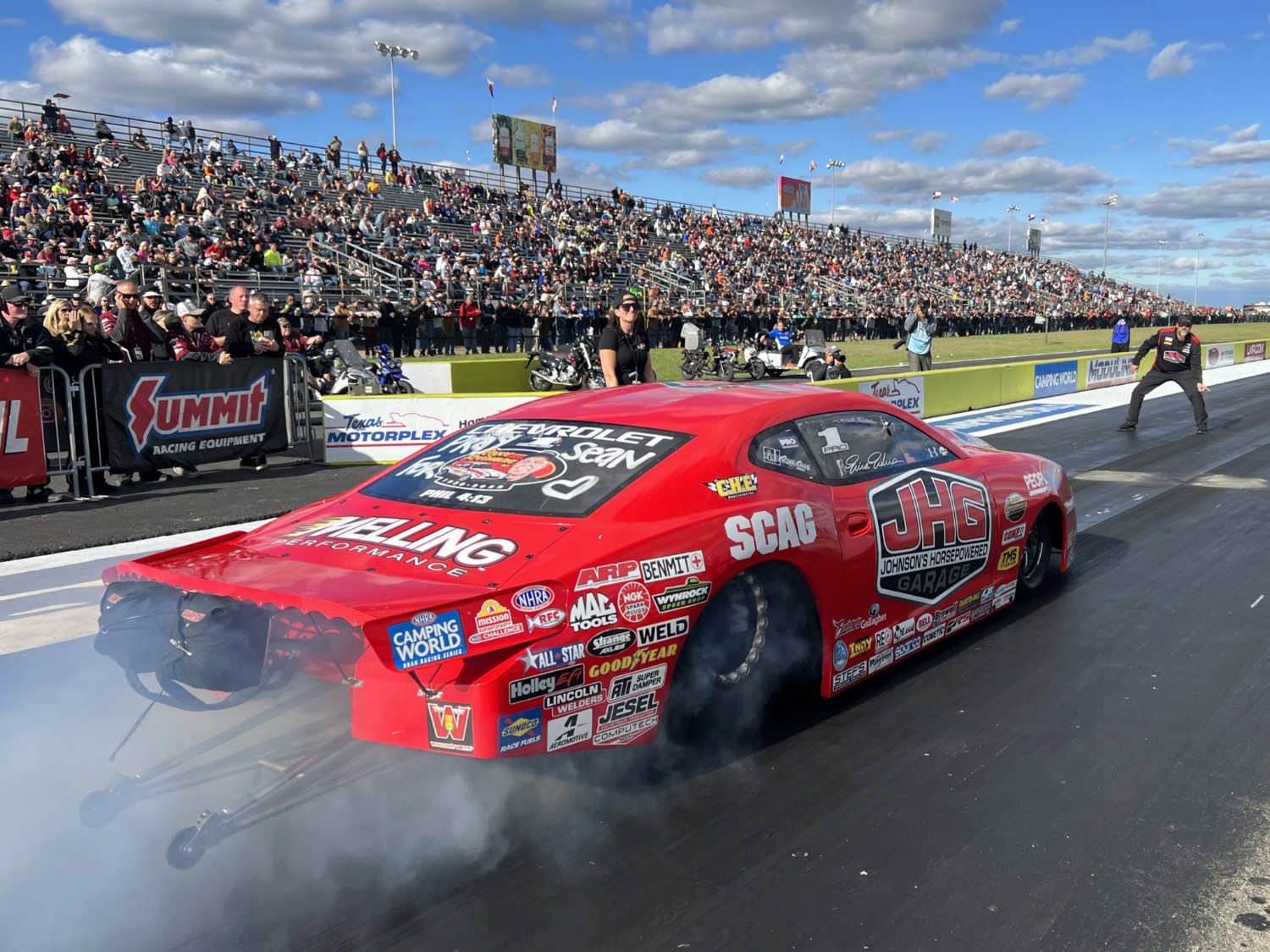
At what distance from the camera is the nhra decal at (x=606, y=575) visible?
320 cm

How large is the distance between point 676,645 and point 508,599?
26.3 inches

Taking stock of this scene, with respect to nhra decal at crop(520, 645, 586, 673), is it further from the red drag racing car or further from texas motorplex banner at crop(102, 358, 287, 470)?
texas motorplex banner at crop(102, 358, 287, 470)

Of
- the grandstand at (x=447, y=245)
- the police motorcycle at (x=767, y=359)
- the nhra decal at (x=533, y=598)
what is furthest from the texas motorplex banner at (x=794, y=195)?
the nhra decal at (x=533, y=598)

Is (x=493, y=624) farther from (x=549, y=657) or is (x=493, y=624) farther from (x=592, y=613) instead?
(x=592, y=613)

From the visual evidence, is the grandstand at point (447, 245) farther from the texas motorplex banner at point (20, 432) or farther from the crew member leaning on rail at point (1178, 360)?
the crew member leaning on rail at point (1178, 360)

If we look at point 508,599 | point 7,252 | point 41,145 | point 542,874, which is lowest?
point 542,874

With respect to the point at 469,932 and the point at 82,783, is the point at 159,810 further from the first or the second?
the point at 469,932

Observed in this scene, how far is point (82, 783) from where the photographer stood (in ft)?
11.4

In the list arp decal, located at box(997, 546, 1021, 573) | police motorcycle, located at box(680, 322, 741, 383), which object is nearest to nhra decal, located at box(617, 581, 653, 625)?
arp decal, located at box(997, 546, 1021, 573)

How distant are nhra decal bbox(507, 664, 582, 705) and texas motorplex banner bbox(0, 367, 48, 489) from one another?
25.1ft

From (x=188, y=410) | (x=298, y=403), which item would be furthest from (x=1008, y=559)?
(x=298, y=403)

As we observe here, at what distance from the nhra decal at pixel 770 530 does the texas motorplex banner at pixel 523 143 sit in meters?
48.2

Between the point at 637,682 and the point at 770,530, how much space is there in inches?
33.2


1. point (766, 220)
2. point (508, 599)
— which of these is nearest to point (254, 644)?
point (508, 599)
